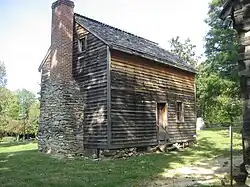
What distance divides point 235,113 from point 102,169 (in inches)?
828

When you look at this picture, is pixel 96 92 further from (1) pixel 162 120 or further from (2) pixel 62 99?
(1) pixel 162 120

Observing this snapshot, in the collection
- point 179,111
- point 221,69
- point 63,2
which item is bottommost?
point 179,111

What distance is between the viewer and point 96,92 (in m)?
15.6

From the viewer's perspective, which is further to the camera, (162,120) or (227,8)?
(162,120)

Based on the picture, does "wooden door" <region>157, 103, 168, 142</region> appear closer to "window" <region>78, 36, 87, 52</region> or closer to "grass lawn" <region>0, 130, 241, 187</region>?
"grass lawn" <region>0, 130, 241, 187</region>

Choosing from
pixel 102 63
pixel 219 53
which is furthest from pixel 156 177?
pixel 219 53

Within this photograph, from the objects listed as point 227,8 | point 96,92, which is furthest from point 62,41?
point 227,8

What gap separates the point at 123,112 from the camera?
15375 mm

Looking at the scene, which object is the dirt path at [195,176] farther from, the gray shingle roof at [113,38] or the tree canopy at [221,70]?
the tree canopy at [221,70]

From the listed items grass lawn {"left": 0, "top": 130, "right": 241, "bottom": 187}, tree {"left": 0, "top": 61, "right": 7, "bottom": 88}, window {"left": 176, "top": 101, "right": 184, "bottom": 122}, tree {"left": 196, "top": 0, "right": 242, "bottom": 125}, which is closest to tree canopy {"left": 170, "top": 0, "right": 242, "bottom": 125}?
tree {"left": 196, "top": 0, "right": 242, "bottom": 125}

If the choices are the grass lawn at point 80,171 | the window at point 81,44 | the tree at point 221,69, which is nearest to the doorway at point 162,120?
the grass lawn at point 80,171

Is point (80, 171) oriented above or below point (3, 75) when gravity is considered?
below

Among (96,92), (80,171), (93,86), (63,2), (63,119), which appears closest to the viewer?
(80,171)

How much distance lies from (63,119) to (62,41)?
4475 mm
